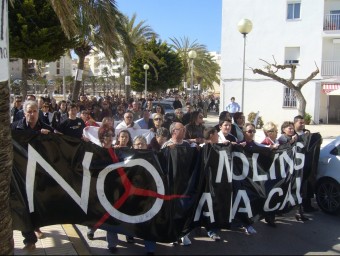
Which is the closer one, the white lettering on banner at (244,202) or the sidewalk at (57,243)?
the sidewalk at (57,243)

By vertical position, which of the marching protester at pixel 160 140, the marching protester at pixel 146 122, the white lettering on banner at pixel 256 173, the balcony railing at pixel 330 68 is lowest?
the white lettering on banner at pixel 256 173

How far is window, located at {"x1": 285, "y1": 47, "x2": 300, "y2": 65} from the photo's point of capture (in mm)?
26156

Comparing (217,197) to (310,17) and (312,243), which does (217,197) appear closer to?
(312,243)

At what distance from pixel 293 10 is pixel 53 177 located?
25.0m

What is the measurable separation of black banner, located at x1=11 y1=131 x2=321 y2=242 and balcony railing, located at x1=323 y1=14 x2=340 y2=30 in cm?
2400

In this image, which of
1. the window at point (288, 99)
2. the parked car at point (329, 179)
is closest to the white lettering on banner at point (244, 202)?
the parked car at point (329, 179)

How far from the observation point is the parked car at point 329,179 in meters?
6.38

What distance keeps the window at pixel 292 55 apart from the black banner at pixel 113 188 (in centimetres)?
2303

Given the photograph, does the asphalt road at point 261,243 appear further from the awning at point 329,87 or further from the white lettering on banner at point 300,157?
the awning at point 329,87

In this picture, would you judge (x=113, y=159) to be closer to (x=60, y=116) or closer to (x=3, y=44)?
(x=3, y=44)

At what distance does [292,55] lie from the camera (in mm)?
26250

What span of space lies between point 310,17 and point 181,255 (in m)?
24.5

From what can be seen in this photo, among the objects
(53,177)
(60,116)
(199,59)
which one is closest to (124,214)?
(53,177)

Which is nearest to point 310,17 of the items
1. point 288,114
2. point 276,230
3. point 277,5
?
point 277,5
